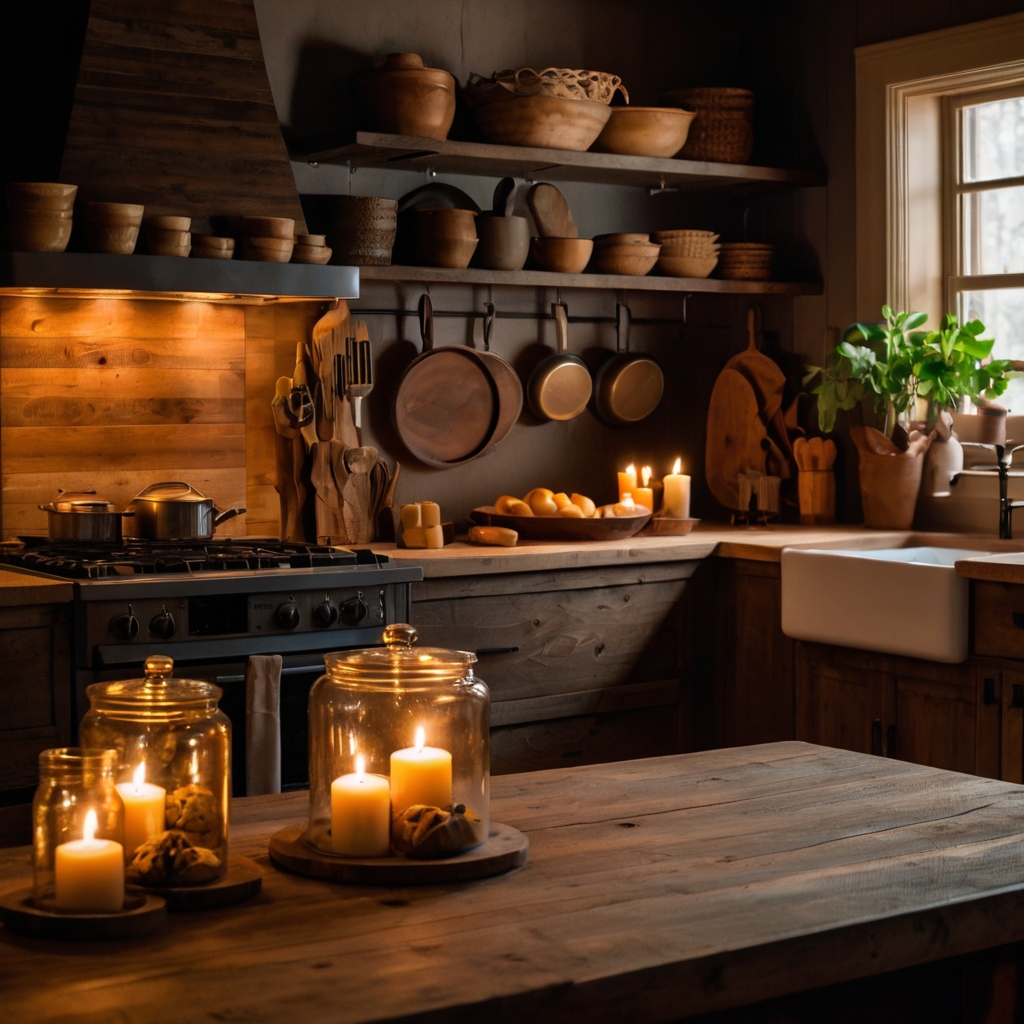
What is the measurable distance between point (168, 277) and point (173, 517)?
595 mm

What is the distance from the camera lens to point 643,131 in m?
4.46

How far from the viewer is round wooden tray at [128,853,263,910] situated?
1.39m

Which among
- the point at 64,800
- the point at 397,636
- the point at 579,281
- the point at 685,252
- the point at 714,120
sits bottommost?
the point at 64,800

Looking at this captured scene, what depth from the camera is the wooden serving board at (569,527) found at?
4.12m

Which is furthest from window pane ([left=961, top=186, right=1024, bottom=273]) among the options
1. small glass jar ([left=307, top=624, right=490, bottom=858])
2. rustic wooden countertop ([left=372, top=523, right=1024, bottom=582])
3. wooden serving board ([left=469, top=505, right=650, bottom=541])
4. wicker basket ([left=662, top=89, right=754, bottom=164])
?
small glass jar ([left=307, top=624, right=490, bottom=858])

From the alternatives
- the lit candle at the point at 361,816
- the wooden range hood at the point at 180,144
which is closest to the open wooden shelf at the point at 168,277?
the wooden range hood at the point at 180,144

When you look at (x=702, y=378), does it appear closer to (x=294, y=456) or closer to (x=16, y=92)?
(x=294, y=456)

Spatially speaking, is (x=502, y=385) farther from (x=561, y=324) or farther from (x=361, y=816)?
(x=361, y=816)

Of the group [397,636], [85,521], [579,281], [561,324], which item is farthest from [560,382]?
[397,636]

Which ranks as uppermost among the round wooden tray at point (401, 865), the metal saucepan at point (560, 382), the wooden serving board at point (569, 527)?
the metal saucepan at point (560, 382)

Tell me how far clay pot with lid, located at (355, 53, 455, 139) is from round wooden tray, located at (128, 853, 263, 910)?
302cm

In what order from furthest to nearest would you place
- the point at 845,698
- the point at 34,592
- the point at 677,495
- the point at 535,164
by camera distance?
1. the point at 677,495
2. the point at 535,164
3. the point at 845,698
4. the point at 34,592

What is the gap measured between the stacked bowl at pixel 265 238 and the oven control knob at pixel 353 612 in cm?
90

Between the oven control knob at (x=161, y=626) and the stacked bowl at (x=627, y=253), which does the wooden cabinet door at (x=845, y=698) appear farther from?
the oven control knob at (x=161, y=626)
